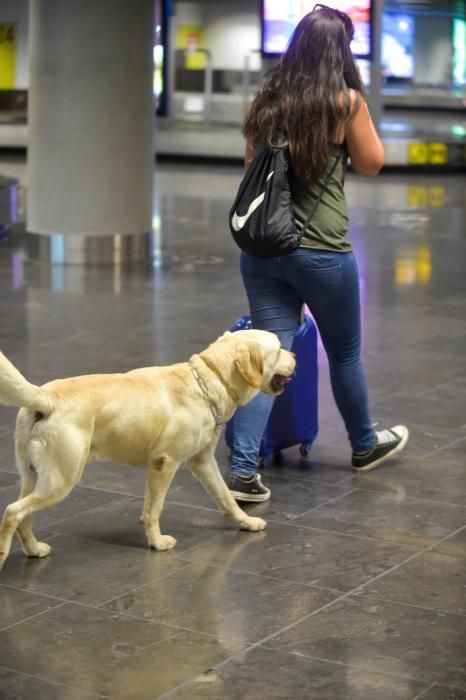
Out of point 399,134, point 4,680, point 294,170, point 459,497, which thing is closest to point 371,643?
point 4,680

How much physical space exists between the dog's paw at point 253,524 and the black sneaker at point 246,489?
0.32 metres

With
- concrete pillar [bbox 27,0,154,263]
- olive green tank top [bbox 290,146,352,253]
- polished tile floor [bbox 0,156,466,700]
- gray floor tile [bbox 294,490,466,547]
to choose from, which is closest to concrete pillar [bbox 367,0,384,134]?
concrete pillar [bbox 27,0,154,263]

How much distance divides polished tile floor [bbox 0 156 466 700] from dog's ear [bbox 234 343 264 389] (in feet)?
2.10

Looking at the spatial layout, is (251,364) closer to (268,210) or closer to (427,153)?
(268,210)

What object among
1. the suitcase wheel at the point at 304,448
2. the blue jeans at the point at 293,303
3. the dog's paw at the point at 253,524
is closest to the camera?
the dog's paw at the point at 253,524

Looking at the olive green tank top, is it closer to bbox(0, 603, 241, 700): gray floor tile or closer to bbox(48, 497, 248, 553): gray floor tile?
bbox(48, 497, 248, 553): gray floor tile

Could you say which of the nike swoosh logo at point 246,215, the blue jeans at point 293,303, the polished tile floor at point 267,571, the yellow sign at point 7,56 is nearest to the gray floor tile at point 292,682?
the polished tile floor at point 267,571

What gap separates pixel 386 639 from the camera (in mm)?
3887

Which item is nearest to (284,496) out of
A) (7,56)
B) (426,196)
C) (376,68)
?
(426,196)

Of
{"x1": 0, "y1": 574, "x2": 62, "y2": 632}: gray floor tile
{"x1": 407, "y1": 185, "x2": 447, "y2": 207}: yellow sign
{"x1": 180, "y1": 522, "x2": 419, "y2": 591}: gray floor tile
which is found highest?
{"x1": 0, "y1": 574, "x2": 62, "y2": 632}: gray floor tile

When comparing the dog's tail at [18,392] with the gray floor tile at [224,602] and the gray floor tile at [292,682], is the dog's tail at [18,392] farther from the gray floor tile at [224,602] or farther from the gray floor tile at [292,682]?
the gray floor tile at [292,682]

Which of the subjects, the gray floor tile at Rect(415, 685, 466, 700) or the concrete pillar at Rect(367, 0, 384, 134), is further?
the concrete pillar at Rect(367, 0, 384, 134)

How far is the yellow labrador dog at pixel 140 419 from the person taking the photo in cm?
429

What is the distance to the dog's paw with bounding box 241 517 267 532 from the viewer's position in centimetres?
489
